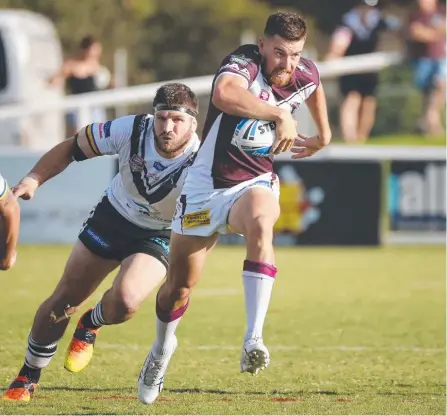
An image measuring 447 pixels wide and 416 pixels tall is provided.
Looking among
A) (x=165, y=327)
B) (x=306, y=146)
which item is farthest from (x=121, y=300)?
(x=306, y=146)

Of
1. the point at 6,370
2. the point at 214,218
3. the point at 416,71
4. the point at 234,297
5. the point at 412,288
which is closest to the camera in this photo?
the point at 214,218

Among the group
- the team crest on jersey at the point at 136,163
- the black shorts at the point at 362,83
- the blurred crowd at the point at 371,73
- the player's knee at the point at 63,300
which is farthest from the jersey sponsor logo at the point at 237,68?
the black shorts at the point at 362,83

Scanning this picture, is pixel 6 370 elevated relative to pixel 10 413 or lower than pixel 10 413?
lower

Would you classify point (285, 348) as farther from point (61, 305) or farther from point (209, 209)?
point (209, 209)

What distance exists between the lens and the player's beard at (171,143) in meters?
7.61

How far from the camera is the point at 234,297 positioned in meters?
13.0

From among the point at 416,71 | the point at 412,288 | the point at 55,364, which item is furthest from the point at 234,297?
the point at 416,71

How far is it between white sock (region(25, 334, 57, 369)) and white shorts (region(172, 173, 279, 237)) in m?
1.23

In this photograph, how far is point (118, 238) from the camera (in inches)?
311

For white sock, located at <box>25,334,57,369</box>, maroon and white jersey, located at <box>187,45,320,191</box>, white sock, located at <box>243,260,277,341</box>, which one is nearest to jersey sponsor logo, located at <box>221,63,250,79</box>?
maroon and white jersey, located at <box>187,45,320,191</box>

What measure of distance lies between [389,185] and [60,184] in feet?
15.3

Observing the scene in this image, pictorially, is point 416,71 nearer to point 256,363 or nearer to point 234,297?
point 234,297

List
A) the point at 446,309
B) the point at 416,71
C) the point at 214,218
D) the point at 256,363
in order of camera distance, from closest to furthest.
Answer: the point at 256,363 < the point at 214,218 < the point at 446,309 < the point at 416,71

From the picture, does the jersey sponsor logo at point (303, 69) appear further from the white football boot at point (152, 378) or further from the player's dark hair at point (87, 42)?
the player's dark hair at point (87, 42)
